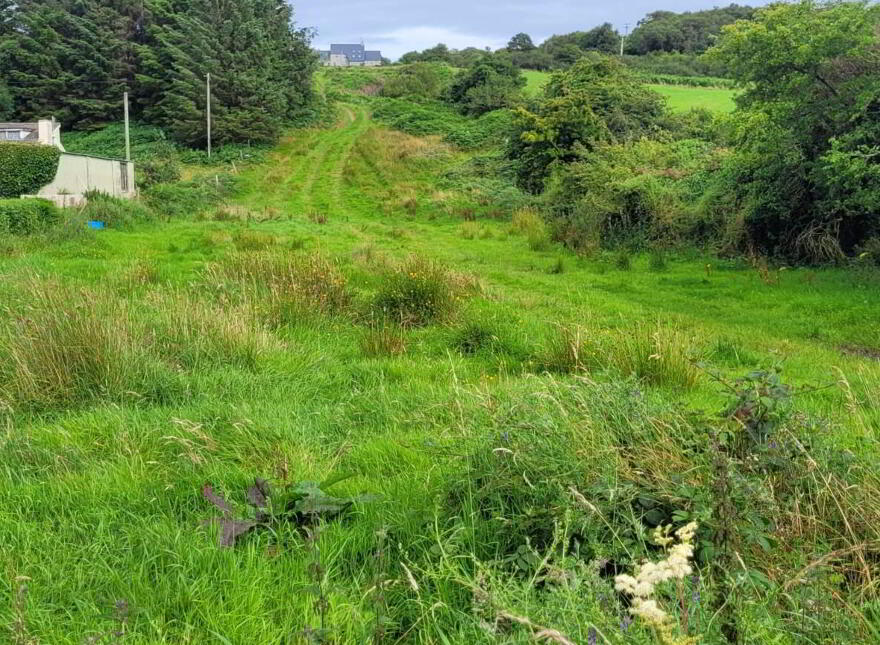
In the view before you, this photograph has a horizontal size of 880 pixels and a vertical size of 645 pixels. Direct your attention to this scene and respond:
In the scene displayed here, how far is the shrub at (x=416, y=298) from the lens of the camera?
8062 millimetres

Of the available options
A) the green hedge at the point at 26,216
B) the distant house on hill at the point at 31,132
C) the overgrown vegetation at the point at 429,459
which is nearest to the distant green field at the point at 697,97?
the overgrown vegetation at the point at 429,459

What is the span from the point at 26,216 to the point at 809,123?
18531 millimetres

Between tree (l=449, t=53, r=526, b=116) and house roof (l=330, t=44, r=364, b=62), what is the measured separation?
97.4 metres

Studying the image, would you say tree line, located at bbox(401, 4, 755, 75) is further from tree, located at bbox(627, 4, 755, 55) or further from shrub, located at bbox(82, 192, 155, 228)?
shrub, located at bbox(82, 192, 155, 228)

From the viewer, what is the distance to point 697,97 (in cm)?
4519

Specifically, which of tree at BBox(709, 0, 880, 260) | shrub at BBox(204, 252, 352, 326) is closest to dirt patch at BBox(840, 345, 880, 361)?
tree at BBox(709, 0, 880, 260)

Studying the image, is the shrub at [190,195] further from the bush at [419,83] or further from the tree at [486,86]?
the bush at [419,83]

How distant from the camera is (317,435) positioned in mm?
4277

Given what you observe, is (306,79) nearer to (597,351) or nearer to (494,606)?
(597,351)

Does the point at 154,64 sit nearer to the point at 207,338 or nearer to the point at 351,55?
the point at 207,338

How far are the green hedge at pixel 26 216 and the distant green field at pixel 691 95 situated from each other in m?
27.4

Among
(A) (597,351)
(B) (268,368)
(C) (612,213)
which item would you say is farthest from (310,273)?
(C) (612,213)

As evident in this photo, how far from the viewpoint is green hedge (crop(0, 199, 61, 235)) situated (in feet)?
53.1

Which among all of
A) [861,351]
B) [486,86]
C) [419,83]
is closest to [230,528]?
[861,351]
